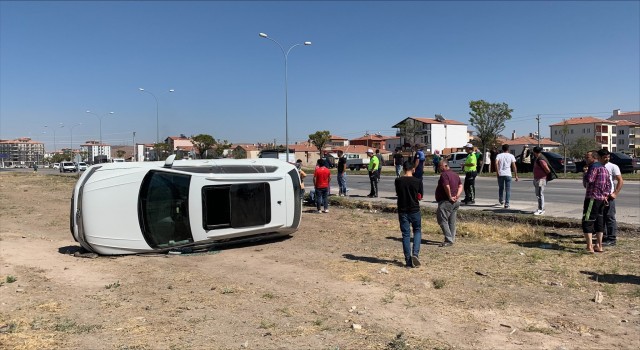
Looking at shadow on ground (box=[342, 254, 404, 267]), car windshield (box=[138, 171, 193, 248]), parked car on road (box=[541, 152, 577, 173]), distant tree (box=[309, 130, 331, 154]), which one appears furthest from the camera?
distant tree (box=[309, 130, 331, 154])

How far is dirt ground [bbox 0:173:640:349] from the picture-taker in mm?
4660

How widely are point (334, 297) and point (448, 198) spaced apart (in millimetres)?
3625

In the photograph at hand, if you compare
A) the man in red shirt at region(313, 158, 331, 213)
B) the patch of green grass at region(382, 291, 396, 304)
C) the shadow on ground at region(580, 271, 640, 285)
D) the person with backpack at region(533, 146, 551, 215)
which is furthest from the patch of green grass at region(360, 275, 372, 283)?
the man in red shirt at region(313, 158, 331, 213)

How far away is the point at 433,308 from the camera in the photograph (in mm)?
5465

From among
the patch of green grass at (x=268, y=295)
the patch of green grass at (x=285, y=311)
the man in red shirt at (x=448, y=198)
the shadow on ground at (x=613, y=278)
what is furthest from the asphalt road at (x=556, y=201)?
the patch of green grass at (x=285, y=311)

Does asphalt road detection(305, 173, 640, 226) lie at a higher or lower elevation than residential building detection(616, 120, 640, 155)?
lower

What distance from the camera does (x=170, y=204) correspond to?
866cm

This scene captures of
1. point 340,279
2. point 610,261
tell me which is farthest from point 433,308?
point 610,261

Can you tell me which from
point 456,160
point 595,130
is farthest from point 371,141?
point 456,160

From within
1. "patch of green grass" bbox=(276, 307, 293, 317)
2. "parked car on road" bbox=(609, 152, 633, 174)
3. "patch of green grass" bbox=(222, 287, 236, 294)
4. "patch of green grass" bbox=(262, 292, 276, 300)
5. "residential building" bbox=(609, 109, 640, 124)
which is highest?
"residential building" bbox=(609, 109, 640, 124)

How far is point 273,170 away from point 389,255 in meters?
3.05

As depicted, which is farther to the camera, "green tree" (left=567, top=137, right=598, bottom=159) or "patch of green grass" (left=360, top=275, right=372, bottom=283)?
"green tree" (left=567, top=137, right=598, bottom=159)

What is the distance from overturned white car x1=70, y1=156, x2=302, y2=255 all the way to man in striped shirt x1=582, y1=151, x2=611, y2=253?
18.5 ft

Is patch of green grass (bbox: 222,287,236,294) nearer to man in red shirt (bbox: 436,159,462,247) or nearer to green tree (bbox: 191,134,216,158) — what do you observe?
man in red shirt (bbox: 436,159,462,247)
